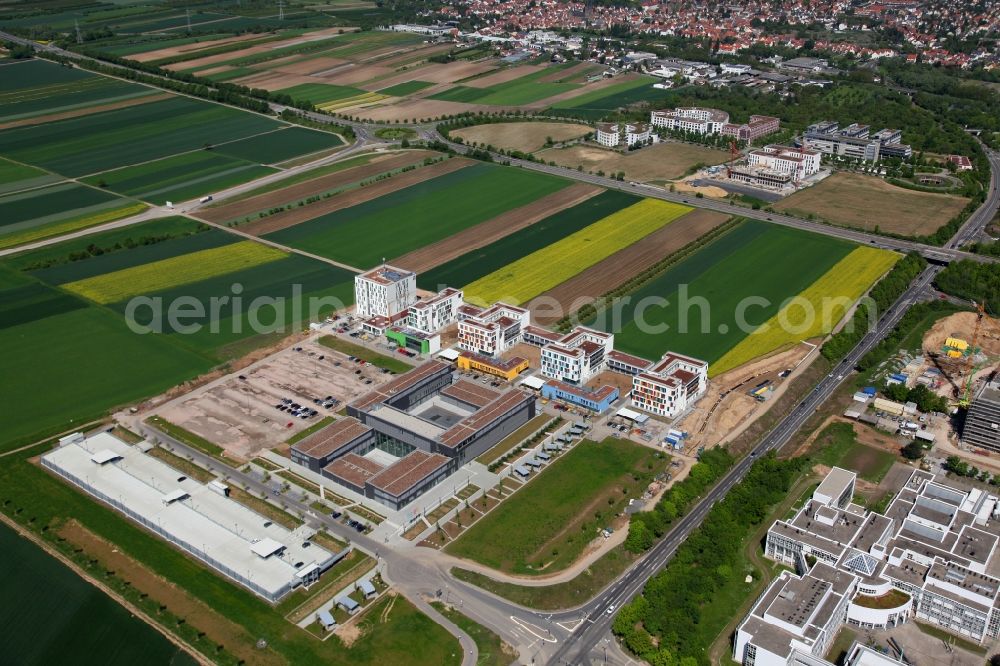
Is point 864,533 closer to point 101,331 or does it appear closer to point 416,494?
point 416,494

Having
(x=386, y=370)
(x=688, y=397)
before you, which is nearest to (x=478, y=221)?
(x=386, y=370)

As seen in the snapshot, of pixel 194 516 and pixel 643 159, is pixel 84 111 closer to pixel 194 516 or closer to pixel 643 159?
pixel 643 159

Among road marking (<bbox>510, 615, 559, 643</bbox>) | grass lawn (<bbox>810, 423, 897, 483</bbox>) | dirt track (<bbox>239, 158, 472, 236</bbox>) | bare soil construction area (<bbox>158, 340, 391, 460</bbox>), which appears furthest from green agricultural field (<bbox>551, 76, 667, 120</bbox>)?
road marking (<bbox>510, 615, 559, 643</bbox>)

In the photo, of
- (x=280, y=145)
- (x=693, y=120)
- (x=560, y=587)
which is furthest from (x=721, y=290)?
(x=280, y=145)

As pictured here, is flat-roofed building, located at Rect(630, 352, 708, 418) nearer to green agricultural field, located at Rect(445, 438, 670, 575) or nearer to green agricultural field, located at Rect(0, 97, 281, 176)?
green agricultural field, located at Rect(445, 438, 670, 575)

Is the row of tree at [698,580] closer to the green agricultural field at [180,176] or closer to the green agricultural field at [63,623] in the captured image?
the green agricultural field at [63,623]

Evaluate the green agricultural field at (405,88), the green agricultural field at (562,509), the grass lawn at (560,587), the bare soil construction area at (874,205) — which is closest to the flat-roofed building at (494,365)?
the green agricultural field at (562,509)
